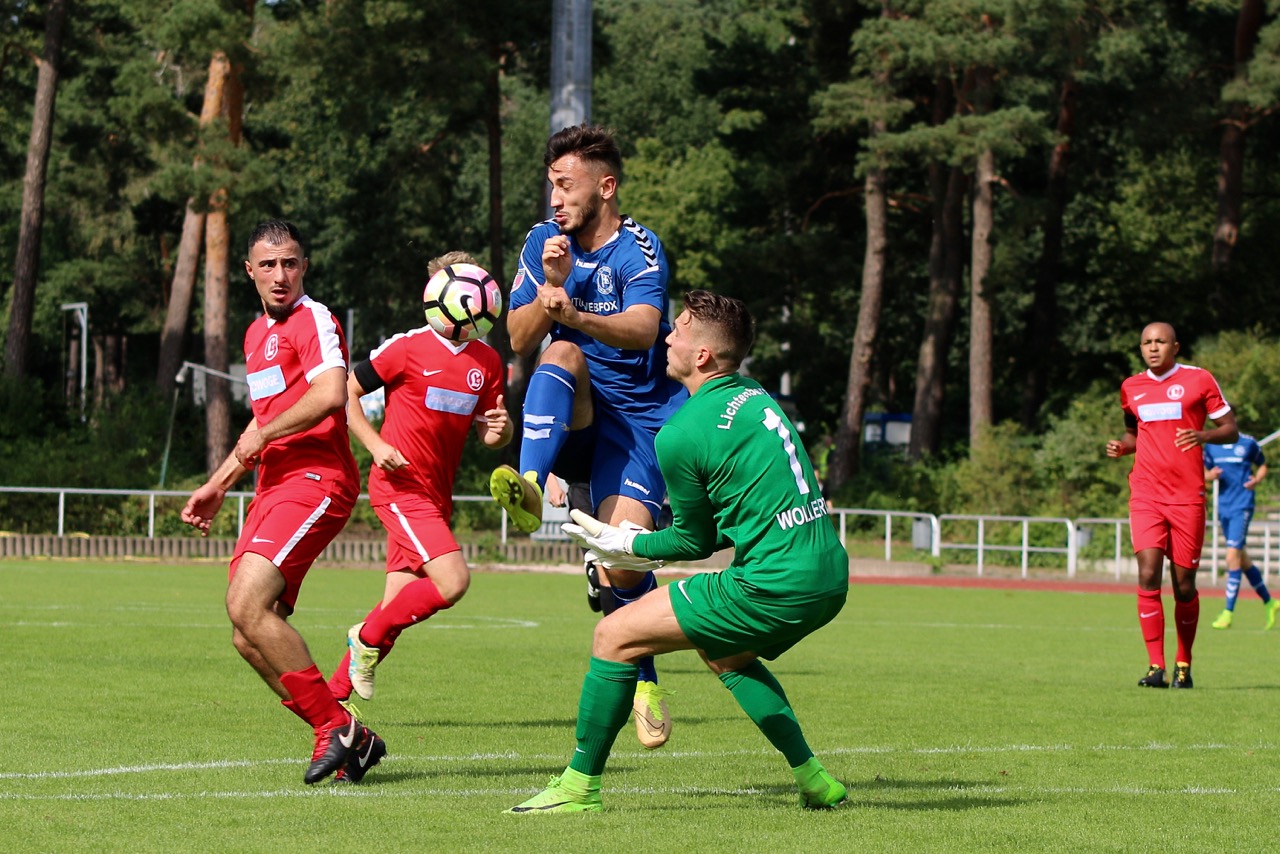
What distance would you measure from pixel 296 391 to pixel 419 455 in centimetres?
215

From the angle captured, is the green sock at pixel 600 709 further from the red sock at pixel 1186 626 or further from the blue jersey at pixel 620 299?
the red sock at pixel 1186 626

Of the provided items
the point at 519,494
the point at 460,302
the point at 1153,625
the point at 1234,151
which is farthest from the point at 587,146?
the point at 1234,151

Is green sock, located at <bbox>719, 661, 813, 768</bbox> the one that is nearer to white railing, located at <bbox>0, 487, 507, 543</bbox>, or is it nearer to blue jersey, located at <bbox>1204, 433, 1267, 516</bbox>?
blue jersey, located at <bbox>1204, 433, 1267, 516</bbox>

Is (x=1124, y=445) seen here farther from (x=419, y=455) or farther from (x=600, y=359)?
(x=600, y=359)

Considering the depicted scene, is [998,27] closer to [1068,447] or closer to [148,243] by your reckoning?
[1068,447]

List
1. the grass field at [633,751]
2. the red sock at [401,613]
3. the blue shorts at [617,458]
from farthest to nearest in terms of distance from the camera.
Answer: the red sock at [401,613] → the blue shorts at [617,458] → the grass field at [633,751]

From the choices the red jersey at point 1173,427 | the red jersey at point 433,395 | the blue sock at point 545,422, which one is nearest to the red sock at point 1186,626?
the red jersey at point 1173,427

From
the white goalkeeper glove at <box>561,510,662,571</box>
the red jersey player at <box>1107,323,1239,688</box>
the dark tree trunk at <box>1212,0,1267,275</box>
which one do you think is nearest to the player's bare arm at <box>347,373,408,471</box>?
the white goalkeeper glove at <box>561,510,662,571</box>

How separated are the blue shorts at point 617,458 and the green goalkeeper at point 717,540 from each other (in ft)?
5.41

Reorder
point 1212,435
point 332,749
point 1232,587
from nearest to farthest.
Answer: point 332,749
point 1212,435
point 1232,587

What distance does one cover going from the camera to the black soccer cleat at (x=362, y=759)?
7012 millimetres

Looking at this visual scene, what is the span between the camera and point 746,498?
609cm

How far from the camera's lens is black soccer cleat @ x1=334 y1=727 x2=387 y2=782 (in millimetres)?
7012

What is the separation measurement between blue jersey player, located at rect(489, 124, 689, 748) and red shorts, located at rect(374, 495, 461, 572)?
1.31 meters
